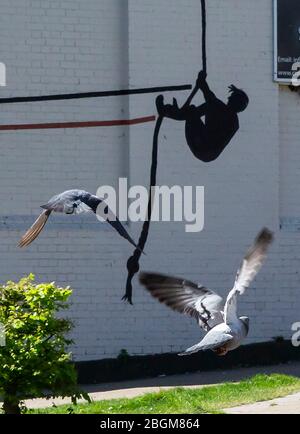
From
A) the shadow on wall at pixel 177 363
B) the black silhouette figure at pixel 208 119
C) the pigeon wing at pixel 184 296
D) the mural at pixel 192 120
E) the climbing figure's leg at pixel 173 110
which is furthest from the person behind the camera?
the black silhouette figure at pixel 208 119

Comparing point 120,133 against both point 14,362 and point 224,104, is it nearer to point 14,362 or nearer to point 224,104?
point 224,104

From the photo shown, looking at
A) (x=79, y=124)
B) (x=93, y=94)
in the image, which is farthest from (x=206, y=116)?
(x=79, y=124)

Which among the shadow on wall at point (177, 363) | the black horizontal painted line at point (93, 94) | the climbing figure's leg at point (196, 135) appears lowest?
the shadow on wall at point (177, 363)

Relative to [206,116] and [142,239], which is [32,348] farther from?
[206,116]

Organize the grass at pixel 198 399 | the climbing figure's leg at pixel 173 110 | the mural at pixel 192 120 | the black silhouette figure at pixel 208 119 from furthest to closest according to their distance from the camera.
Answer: the black silhouette figure at pixel 208 119
the climbing figure's leg at pixel 173 110
the mural at pixel 192 120
the grass at pixel 198 399

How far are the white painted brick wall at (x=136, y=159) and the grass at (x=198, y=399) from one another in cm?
152

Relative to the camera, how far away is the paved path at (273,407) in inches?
395

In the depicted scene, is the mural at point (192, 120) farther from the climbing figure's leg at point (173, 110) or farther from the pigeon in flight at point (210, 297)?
the pigeon in flight at point (210, 297)

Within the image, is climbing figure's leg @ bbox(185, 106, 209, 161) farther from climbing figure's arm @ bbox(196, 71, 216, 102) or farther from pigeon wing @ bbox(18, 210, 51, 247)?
pigeon wing @ bbox(18, 210, 51, 247)

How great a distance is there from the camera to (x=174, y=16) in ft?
42.5

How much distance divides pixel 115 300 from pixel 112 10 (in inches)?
129

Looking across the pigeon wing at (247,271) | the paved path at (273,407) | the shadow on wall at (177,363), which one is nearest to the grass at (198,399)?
the paved path at (273,407)
